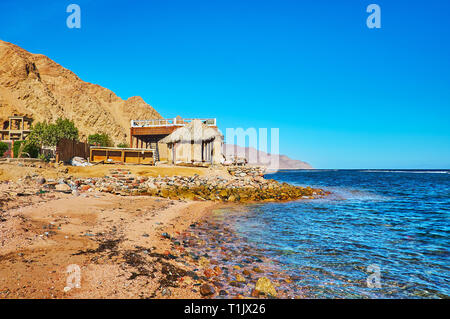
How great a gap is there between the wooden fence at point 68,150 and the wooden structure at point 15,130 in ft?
73.7

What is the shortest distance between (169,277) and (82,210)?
618 centimetres

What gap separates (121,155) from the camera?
2755 cm

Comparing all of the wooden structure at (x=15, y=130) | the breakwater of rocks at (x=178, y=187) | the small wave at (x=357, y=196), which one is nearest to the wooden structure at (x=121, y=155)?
the breakwater of rocks at (x=178, y=187)

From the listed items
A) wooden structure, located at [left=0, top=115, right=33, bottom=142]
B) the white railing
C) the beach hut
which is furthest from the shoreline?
wooden structure, located at [left=0, top=115, right=33, bottom=142]

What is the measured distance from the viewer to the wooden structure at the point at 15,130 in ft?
137

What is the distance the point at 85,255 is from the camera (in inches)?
204

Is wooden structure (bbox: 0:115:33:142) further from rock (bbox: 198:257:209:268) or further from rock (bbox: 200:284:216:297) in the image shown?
rock (bbox: 200:284:216:297)

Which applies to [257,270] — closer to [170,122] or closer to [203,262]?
[203,262]

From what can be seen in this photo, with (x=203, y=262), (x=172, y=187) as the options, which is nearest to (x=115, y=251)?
(x=203, y=262)

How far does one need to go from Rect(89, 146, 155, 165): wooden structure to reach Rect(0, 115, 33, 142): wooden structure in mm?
23341

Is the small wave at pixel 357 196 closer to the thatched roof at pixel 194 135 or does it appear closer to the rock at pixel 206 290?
the thatched roof at pixel 194 135

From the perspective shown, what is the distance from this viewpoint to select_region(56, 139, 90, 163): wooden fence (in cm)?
2179

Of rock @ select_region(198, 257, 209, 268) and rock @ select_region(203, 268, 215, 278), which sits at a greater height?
rock @ select_region(203, 268, 215, 278)
